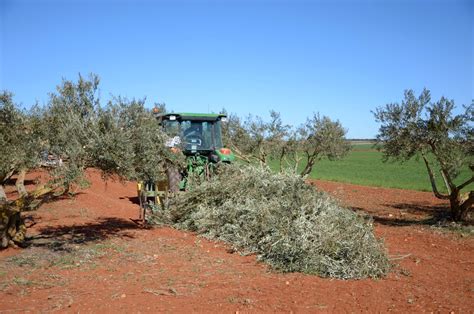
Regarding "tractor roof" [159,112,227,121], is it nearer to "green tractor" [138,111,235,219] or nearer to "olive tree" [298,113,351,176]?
"green tractor" [138,111,235,219]

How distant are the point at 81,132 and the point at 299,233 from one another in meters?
3.85

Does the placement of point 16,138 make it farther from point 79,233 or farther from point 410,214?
point 410,214

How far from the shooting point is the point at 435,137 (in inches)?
403

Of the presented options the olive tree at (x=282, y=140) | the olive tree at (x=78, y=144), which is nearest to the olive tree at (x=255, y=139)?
the olive tree at (x=282, y=140)

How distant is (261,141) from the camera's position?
51.3 feet

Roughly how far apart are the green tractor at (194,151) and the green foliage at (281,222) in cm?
74

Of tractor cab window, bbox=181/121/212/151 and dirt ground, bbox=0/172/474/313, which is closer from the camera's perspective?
dirt ground, bbox=0/172/474/313

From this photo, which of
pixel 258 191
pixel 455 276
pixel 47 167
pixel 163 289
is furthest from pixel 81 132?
pixel 455 276

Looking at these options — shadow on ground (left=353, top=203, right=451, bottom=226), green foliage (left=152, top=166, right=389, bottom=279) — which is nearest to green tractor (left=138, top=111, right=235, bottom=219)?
green foliage (left=152, top=166, right=389, bottom=279)

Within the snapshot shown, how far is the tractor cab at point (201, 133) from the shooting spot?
11.2 metres

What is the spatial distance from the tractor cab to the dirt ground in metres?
2.78

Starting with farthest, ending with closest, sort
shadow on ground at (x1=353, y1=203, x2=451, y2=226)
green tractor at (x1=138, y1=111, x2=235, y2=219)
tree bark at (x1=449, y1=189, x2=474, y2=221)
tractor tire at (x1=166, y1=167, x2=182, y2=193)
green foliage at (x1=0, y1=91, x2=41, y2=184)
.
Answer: shadow on ground at (x1=353, y1=203, x2=451, y2=226), tree bark at (x1=449, y1=189, x2=474, y2=221), green tractor at (x1=138, y1=111, x2=235, y2=219), tractor tire at (x1=166, y1=167, x2=182, y2=193), green foliage at (x1=0, y1=91, x2=41, y2=184)

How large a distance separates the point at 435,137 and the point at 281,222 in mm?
5348

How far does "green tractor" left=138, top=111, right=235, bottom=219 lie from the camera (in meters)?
10.5
